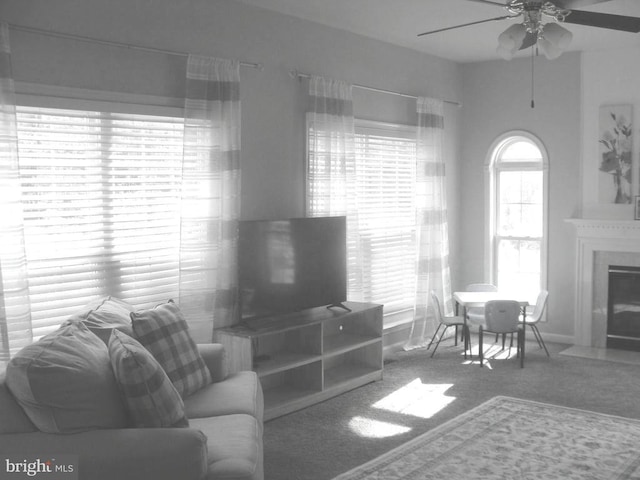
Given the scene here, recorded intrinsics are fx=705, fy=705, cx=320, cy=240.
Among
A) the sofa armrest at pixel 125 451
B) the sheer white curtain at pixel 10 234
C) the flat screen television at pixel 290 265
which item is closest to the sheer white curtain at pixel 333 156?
the flat screen television at pixel 290 265

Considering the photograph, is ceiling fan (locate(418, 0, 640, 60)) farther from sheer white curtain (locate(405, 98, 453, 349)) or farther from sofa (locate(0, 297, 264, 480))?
sheer white curtain (locate(405, 98, 453, 349))

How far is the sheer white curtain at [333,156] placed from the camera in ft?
19.2

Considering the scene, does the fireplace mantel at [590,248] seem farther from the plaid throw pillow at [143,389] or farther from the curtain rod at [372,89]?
the plaid throw pillow at [143,389]

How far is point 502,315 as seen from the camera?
632cm

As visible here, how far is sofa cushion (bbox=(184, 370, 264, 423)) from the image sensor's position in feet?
11.9

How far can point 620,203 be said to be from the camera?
719 centimetres

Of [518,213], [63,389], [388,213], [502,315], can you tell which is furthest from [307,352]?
[518,213]

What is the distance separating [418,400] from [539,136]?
3.65 m

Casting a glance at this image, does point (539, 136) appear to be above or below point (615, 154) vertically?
above

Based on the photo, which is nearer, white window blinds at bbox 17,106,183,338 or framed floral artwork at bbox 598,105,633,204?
white window blinds at bbox 17,106,183,338

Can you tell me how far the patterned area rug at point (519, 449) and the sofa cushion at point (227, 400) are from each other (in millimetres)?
685

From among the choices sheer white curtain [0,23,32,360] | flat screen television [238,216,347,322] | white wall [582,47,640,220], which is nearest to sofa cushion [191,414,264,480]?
sheer white curtain [0,23,32,360]

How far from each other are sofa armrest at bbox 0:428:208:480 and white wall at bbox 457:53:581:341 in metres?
5.75

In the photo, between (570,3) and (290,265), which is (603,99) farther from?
(290,265)
